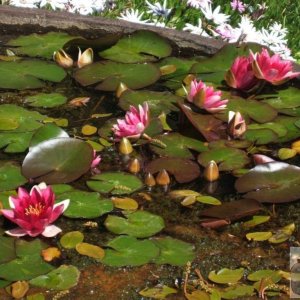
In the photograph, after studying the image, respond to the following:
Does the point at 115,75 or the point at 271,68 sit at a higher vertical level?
the point at 271,68

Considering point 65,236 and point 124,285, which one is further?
point 65,236

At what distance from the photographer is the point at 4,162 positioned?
7.52 feet

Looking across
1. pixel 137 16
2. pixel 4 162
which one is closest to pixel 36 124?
pixel 4 162

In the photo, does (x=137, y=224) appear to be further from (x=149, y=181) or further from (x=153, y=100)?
(x=153, y=100)

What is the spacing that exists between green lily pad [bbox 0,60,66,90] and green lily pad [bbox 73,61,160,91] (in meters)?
0.08

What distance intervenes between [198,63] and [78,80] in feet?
1.42

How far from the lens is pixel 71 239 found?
199 centimetres

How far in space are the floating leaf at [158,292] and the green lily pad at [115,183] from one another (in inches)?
16.4

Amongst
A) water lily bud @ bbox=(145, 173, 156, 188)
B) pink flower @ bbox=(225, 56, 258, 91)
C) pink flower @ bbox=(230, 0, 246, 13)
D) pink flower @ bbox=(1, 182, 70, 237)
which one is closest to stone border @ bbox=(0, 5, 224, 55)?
pink flower @ bbox=(225, 56, 258, 91)

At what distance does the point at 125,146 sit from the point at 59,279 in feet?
2.12

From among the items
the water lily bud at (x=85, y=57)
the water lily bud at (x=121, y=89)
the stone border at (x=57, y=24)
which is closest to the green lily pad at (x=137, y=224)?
the water lily bud at (x=121, y=89)

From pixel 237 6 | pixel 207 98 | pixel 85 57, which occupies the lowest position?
pixel 237 6

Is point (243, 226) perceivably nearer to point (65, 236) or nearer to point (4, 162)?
point (65, 236)

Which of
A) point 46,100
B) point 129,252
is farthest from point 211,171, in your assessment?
point 46,100
